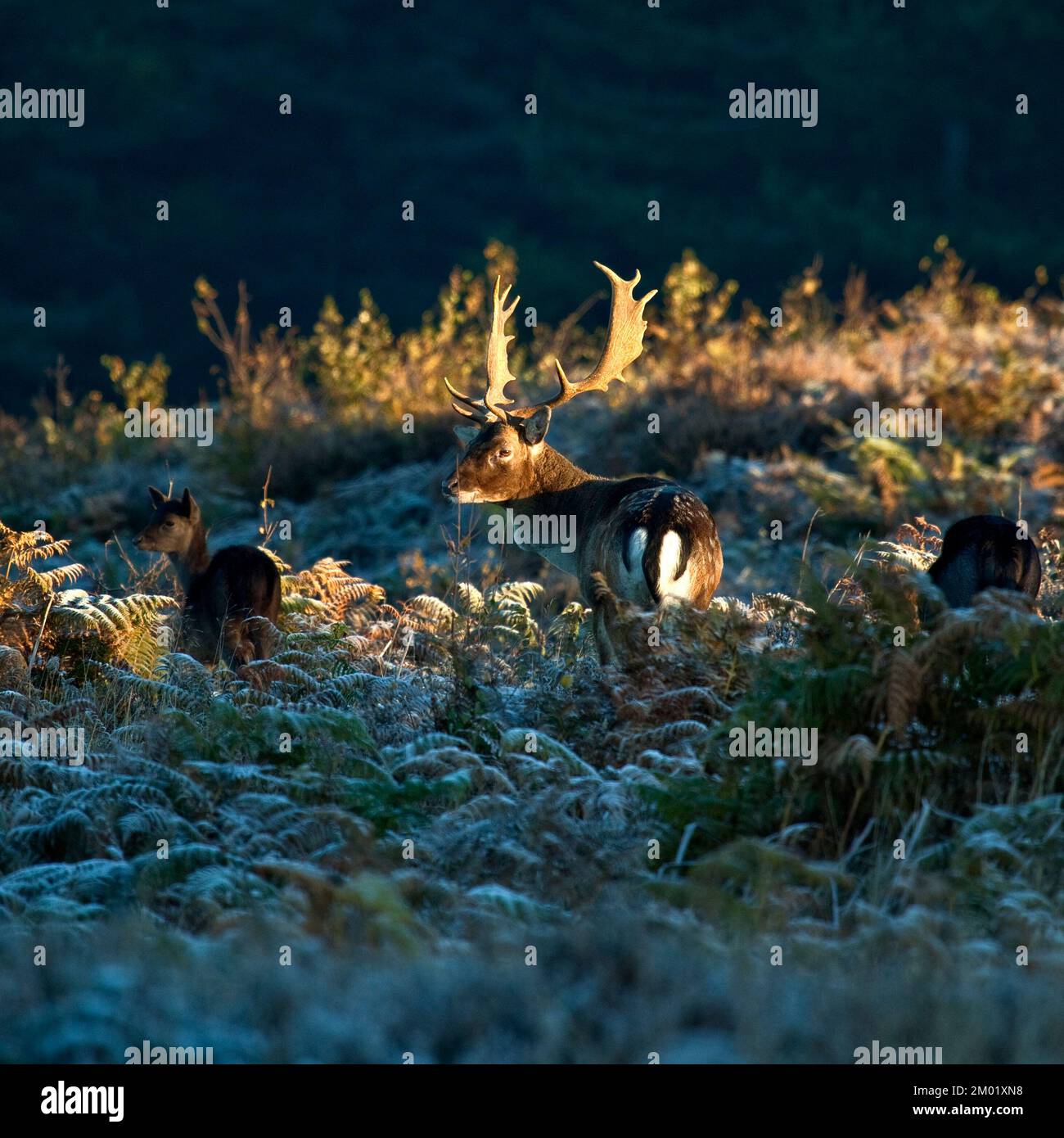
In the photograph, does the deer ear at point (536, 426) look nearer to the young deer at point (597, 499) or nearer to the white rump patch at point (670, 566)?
the young deer at point (597, 499)

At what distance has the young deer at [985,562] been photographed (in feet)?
24.3

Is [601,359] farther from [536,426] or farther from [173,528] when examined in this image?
[173,528]

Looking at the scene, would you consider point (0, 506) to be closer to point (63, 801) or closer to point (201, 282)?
point (201, 282)

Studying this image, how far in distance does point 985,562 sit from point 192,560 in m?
4.43

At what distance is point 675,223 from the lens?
38000 millimetres

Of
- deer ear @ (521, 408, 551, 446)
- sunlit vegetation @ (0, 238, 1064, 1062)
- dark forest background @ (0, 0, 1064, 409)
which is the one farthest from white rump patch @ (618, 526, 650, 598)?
dark forest background @ (0, 0, 1064, 409)

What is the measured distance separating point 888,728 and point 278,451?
34.1ft

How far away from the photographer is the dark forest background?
120 ft

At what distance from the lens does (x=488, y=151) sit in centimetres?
4091

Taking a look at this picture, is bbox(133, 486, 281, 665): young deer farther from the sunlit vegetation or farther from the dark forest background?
the dark forest background

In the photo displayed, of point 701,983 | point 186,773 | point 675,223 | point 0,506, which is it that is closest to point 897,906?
point 701,983

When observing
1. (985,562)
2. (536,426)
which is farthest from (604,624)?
(985,562)

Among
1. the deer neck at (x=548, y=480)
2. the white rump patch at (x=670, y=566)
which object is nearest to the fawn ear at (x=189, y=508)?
the deer neck at (x=548, y=480)

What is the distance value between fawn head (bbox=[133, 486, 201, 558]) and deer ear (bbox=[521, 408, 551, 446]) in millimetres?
1850
